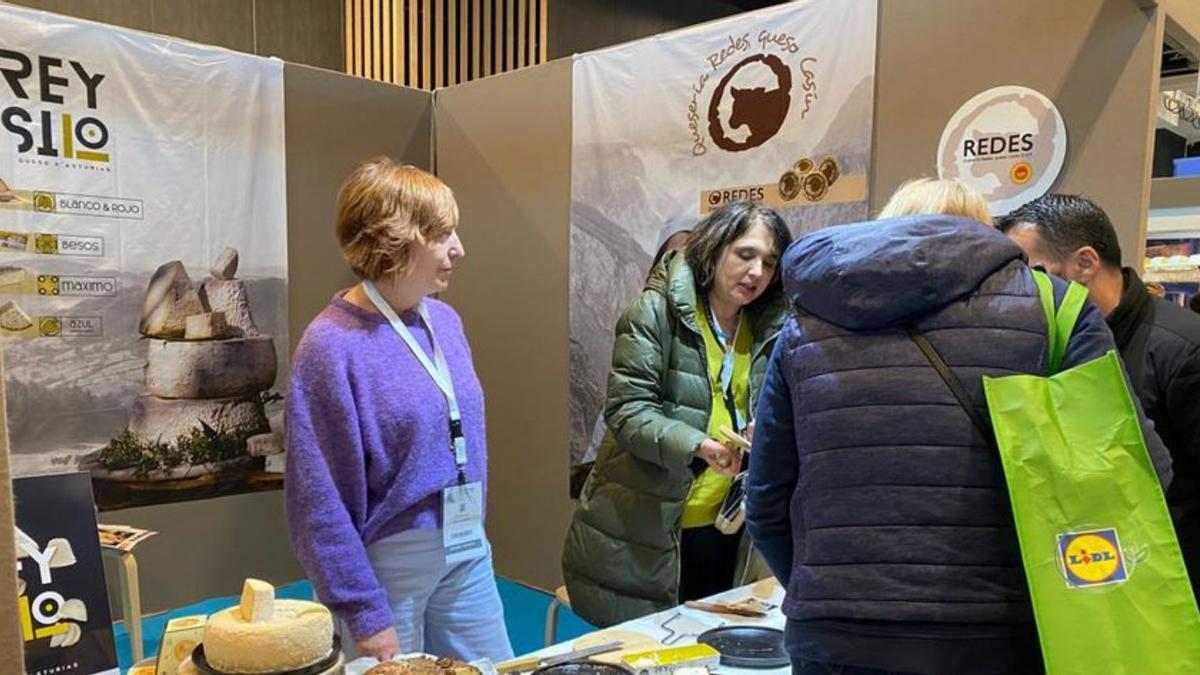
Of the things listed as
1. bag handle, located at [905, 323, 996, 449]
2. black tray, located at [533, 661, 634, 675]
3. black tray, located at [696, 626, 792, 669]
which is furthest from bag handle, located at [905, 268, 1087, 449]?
black tray, located at [533, 661, 634, 675]

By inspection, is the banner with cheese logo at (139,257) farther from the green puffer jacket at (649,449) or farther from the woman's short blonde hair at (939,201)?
the woman's short blonde hair at (939,201)

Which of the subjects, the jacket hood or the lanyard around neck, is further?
the lanyard around neck

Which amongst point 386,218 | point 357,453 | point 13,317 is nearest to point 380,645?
point 357,453

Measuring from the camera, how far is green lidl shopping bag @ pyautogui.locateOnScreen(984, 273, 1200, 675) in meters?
0.93

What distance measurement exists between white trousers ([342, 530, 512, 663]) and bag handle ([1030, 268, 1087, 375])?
40.8 inches

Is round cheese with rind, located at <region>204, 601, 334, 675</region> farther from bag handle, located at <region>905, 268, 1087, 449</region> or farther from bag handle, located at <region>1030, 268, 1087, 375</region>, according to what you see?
bag handle, located at <region>1030, 268, 1087, 375</region>

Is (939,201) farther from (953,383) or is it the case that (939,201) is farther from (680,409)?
(680,409)

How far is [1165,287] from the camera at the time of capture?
5.34 m

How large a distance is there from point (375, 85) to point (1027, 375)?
383 centimetres

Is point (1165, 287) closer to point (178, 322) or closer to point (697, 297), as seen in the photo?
point (697, 297)

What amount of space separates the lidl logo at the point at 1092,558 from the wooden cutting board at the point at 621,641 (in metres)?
0.69

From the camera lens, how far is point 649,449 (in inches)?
75.8

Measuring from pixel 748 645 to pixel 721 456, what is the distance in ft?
1.69

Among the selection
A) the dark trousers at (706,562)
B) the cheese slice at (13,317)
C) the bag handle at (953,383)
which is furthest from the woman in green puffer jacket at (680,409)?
the cheese slice at (13,317)
